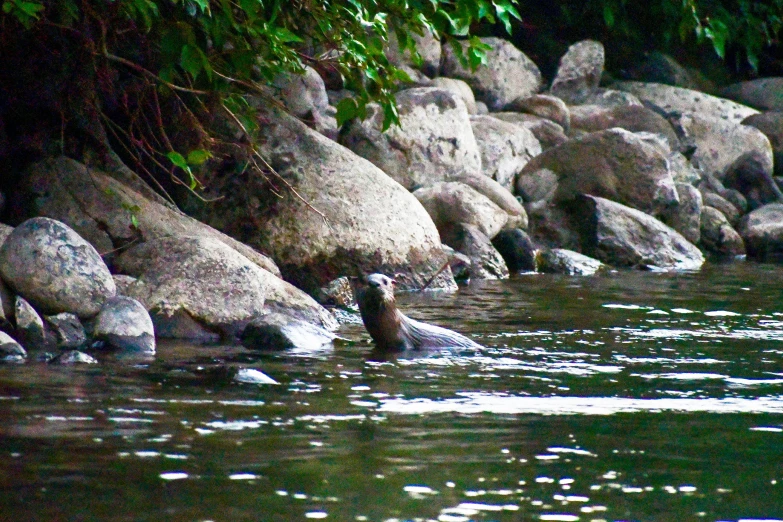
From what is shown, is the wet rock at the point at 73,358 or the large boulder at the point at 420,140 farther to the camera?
the large boulder at the point at 420,140

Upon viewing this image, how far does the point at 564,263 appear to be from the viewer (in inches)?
564

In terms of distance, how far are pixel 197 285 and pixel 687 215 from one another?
10.1 meters

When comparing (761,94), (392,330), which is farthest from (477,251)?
(761,94)

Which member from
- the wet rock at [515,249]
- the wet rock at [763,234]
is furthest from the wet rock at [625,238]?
the wet rock at [763,234]

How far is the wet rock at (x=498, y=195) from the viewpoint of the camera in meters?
14.9

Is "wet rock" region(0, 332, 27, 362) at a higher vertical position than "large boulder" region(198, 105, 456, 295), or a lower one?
lower

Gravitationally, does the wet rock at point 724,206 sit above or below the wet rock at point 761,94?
below

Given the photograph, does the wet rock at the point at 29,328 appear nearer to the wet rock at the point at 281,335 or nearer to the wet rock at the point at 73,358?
the wet rock at the point at 73,358

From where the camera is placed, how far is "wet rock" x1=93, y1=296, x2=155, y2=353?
741 centimetres

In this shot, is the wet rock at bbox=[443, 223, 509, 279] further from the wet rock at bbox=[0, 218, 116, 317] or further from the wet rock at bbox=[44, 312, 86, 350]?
the wet rock at bbox=[44, 312, 86, 350]

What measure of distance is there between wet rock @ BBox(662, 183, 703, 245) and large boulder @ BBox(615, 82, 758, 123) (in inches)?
228

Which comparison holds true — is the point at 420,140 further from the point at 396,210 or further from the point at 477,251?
the point at 396,210

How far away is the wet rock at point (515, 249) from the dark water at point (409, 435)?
597cm

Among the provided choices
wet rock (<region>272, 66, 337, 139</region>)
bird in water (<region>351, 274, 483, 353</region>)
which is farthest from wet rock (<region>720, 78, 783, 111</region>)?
bird in water (<region>351, 274, 483, 353</region>)
